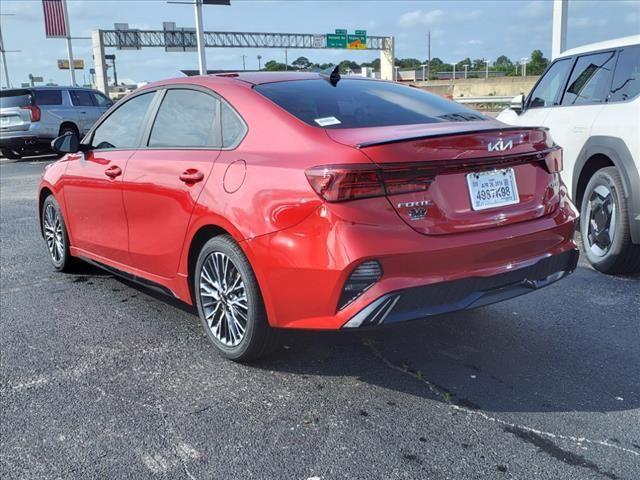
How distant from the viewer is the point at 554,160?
360 cm

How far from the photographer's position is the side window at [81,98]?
59.4ft

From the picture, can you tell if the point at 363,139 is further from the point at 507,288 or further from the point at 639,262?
the point at 639,262

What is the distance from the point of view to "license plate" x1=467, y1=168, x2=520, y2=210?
3.19 meters

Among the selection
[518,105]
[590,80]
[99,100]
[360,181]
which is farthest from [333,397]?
[99,100]

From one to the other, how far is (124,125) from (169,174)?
108 cm

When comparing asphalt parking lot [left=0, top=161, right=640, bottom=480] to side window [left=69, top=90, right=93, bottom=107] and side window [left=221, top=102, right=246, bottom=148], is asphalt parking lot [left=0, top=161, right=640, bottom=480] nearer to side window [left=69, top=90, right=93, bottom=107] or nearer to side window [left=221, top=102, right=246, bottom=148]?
side window [left=221, top=102, right=246, bottom=148]

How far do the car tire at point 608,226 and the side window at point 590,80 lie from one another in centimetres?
79

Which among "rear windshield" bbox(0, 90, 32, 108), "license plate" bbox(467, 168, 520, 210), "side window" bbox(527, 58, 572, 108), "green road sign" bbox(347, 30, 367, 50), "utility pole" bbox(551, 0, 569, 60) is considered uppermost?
"green road sign" bbox(347, 30, 367, 50)

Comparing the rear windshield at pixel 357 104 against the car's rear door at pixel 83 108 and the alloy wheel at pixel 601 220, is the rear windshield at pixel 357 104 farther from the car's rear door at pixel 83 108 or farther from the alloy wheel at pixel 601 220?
the car's rear door at pixel 83 108

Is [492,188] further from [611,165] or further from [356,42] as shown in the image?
[356,42]

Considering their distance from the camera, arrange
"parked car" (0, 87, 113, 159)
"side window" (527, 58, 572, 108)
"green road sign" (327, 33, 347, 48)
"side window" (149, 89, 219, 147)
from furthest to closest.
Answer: "green road sign" (327, 33, 347, 48) → "parked car" (0, 87, 113, 159) → "side window" (527, 58, 572, 108) → "side window" (149, 89, 219, 147)

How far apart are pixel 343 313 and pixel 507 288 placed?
909mm

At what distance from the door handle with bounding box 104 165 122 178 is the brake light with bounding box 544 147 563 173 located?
9.17 ft

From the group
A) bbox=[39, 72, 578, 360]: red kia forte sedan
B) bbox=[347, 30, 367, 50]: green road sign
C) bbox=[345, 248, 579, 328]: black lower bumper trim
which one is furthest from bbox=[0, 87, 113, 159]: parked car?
bbox=[347, 30, 367, 50]: green road sign
